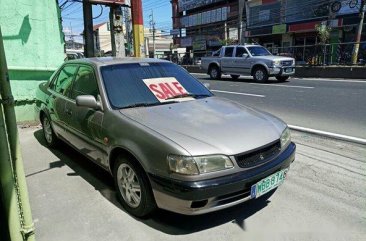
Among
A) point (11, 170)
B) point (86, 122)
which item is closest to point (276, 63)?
point (86, 122)

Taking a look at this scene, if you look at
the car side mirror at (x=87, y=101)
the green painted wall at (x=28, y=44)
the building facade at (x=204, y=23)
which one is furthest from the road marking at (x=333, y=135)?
the building facade at (x=204, y=23)

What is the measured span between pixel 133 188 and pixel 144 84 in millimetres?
1321

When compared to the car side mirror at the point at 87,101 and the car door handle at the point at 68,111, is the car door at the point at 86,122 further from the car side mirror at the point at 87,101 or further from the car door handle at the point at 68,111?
the car side mirror at the point at 87,101

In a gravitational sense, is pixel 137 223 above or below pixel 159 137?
below

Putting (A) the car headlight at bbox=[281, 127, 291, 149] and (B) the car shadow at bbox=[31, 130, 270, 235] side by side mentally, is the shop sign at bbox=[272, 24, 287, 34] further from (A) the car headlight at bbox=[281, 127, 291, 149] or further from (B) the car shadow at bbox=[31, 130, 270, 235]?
(B) the car shadow at bbox=[31, 130, 270, 235]

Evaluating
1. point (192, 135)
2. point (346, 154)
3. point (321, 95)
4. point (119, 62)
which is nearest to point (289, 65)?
point (321, 95)

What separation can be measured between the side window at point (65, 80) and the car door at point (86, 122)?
210 millimetres

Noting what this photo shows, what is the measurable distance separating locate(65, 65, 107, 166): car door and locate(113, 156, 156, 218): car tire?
1.10 feet

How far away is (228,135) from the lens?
310cm

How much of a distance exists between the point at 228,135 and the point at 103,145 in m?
1.39

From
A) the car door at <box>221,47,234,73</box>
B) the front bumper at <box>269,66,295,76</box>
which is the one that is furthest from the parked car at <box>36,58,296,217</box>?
the car door at <box>221,47,234,73</box>

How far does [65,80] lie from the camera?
506 cm

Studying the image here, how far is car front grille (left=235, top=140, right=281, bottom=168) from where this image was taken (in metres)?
2.96

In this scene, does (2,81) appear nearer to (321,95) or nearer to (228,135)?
(228,135)
